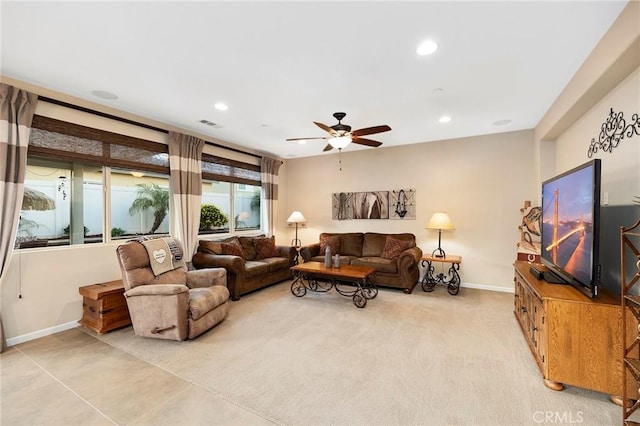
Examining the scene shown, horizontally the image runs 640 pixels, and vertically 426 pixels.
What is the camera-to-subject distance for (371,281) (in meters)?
4.95

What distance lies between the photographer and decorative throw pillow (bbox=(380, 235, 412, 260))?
16.7 ft

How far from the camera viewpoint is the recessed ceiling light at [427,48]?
89.4 inches

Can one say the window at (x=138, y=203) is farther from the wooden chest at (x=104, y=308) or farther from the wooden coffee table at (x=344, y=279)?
the wooden coffee table at (x=344, y=279)

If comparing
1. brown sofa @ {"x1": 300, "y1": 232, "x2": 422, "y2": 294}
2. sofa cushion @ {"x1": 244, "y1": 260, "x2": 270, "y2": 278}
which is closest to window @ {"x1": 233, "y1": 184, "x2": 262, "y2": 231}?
sofa cushion @ {"x1": 244, "y1": 260, "x2": 270, "y2": 278}

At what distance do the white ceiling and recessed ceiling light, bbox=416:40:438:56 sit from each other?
0.07 meters

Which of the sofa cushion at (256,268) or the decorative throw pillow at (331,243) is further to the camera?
the decorative throw pillow at (331,243)

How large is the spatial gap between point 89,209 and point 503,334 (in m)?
5.12

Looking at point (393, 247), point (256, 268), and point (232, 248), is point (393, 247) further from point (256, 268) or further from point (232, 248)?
point (232, 248)

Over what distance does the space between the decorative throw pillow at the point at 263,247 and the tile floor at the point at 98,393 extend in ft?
9.26

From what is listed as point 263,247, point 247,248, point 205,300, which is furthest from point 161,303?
point 263,247

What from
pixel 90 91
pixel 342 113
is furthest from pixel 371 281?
pixel 90 91

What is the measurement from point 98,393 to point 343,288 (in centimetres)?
359

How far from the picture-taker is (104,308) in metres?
3.13

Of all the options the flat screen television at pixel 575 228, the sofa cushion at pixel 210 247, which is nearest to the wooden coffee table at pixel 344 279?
the sofa cushion at pixel 210 247
